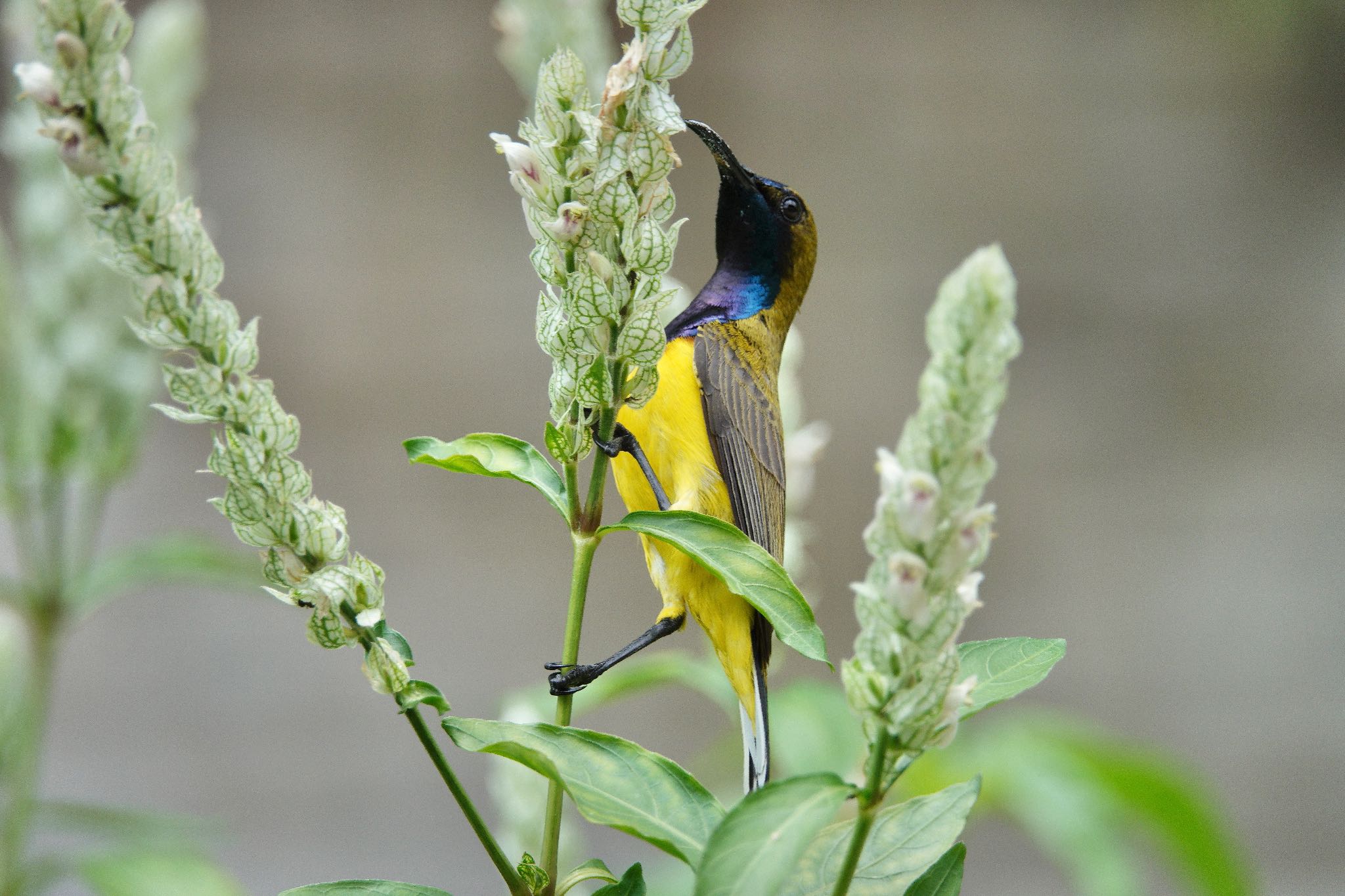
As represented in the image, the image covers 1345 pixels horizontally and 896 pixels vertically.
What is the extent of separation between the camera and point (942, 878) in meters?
0.46

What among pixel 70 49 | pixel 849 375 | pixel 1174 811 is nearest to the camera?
pixel 70 49

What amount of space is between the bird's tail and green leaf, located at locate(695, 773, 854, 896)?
13.3 inches

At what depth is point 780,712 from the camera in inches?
42.2

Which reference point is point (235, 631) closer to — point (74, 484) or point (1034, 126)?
point (74, 484)

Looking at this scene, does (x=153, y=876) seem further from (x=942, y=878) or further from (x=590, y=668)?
(x=942, y=878)

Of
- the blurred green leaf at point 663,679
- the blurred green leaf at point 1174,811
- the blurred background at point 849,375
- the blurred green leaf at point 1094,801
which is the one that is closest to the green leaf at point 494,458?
the blurred green leaf at point 663,679

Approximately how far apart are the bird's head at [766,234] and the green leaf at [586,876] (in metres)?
0.64

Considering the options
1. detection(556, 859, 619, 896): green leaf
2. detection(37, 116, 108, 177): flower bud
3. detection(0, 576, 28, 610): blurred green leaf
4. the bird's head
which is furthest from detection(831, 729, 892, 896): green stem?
detection(0, 576, 28, 610): blurred green leaf

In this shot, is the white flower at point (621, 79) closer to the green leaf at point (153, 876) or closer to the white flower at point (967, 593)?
the white flower at point (967, 593)

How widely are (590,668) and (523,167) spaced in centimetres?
33

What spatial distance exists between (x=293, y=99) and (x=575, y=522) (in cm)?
235

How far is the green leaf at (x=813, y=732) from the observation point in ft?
3.30

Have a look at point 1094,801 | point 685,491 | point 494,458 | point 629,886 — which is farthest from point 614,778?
point 1094,801

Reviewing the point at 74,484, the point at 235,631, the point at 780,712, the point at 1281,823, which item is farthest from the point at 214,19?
the point at 1281,823
